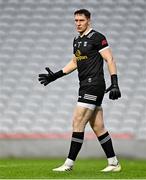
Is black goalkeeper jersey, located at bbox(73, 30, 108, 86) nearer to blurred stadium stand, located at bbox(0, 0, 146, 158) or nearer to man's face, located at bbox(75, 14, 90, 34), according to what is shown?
man's face, located at bbox(75, 14, 90, 34)

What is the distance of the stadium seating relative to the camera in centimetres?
1244

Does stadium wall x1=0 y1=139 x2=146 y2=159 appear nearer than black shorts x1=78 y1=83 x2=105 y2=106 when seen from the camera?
No

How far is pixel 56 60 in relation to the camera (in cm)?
1409

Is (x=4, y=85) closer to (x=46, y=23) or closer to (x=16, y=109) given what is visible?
(x=16, y=109)

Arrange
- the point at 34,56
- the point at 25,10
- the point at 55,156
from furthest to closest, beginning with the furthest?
the point at 25,10 < the point at 34,56 < the point at 55,156

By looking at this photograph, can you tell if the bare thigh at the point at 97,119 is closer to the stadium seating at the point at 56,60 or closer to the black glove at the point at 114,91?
the black glove at the point at 114,91

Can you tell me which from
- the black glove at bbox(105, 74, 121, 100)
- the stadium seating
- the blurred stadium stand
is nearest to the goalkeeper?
the black glove at bbox(105, 74, 121, 100)

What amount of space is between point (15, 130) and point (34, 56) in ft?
8.13

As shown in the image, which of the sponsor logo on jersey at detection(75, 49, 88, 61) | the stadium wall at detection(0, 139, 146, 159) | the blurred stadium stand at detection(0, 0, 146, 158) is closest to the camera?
the sponsor logo on jersey at detection(75, 49, 88, 61)

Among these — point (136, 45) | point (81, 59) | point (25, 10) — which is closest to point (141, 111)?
point (136, 45)

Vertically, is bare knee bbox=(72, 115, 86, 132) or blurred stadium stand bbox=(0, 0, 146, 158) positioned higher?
blurred stadium stand bbox=(0, 0, 146, 158)

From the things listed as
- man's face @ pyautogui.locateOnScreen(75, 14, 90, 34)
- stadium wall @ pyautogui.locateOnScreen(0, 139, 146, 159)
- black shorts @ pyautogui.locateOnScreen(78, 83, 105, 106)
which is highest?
man's face @ pyautogui.locateOnScreen(75, 14, 90, 34)

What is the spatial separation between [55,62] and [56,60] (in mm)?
49

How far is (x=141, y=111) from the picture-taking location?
488 inches
